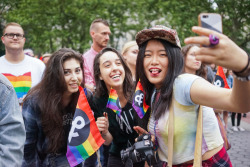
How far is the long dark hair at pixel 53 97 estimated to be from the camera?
2.80 m

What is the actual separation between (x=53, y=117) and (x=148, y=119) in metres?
1.05

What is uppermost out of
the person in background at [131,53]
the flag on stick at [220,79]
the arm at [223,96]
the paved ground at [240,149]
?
the person in background at [131,53]

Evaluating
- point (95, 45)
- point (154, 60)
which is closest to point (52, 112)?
point (154, 60)

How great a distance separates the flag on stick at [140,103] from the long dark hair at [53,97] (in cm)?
92

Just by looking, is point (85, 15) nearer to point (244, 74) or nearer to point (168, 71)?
point (168, 71)

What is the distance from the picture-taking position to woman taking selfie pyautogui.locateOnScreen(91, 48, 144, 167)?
3.09m

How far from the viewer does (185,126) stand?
6.11 ft

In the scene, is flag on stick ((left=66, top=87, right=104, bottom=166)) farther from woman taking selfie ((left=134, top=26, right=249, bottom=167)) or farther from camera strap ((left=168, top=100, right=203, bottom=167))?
camera strap ((left=168, top=100, right=203, bottom=167))

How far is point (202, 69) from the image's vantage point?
14.5 feet

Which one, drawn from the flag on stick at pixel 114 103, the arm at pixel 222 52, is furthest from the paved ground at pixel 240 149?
the arm at pixel 222 52

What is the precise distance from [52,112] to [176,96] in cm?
147

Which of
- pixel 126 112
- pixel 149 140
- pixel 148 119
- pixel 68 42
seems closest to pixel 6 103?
pixel 149 140

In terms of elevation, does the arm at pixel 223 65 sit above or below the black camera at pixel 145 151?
above

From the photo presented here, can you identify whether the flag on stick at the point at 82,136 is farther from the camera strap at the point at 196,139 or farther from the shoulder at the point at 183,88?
the shoulder at the point at 183,88
